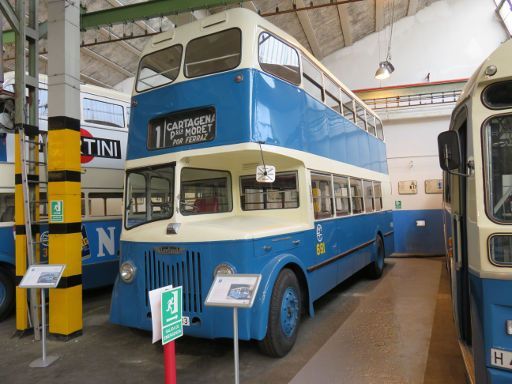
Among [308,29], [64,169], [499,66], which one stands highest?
[308,29]

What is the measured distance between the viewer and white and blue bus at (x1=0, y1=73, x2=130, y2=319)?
21.5 feet

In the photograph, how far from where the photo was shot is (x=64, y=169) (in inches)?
185

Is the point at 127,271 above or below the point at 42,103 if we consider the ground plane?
below

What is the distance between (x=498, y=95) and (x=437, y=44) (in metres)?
14.3

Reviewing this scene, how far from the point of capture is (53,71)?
15.9ft

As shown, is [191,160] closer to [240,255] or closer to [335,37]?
[240,255]

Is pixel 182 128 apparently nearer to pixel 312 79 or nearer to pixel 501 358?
pixel 312 79

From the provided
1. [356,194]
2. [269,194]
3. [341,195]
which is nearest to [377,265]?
[356,194]

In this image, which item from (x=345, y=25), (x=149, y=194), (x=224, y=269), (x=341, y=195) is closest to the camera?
(x=224, y=269)

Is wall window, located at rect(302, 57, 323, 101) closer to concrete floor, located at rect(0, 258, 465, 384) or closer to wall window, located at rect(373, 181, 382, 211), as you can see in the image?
concrete floor, located at rect(0, 258, 465, 384)

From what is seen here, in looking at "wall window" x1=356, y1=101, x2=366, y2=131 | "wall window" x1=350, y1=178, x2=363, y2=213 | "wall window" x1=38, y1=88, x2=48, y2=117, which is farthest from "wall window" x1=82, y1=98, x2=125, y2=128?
"wall window" x1=356, y1=101, x2=366, y2=131

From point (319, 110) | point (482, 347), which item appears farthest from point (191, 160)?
point (482, 347)

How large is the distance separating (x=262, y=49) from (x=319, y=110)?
1505 millimetres

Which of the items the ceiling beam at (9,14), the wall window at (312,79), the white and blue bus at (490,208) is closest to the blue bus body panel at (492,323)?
the white and blue bus at (490,208)
